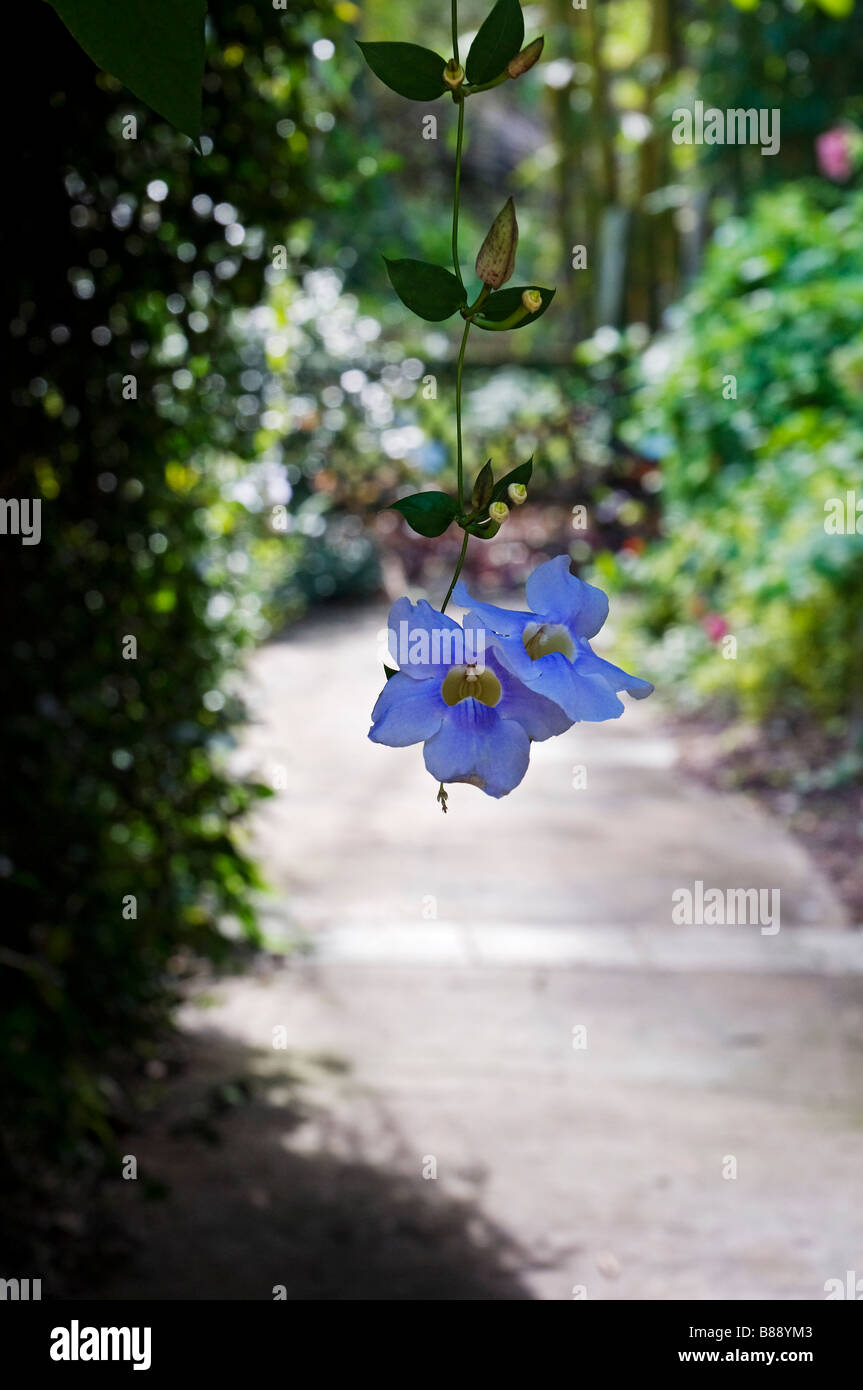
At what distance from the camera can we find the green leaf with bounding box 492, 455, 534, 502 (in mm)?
388

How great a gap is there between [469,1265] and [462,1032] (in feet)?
2.57

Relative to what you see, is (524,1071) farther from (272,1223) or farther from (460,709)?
(460,709)

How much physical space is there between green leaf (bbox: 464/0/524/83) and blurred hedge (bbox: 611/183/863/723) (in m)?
3.40

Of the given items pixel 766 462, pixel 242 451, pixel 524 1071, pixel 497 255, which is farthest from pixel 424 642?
pixel 766 462

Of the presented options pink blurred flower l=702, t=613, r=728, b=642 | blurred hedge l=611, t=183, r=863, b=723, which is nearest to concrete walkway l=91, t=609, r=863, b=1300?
blurred hedge l=611, t=183, r=863, b=723

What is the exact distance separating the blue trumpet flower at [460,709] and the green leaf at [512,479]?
4 centimetres

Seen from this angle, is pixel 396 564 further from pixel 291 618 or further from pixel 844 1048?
pixel 844 1048

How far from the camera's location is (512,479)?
0.39 m

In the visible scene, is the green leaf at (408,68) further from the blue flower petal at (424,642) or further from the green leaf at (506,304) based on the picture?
the blue flower petal at (424,642)

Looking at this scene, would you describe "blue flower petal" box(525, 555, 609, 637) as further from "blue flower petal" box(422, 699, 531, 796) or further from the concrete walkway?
the concrete walkway

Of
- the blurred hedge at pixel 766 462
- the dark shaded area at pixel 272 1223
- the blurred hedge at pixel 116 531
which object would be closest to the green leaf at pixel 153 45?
the blurred hedge at pixel 116 531

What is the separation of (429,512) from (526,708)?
0.21 ft

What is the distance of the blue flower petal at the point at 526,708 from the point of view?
38cm
